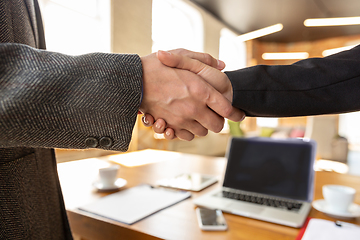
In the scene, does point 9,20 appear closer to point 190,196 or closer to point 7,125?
point 7,125

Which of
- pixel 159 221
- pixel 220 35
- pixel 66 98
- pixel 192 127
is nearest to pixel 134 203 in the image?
pixel 159 221

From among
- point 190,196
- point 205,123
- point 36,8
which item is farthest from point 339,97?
point 36,8

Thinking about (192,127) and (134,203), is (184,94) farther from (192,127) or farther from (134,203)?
(134,203)

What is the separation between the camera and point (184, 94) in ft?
1.93

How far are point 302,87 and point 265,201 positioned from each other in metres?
0.30

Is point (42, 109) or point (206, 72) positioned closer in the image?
point (42, 109)

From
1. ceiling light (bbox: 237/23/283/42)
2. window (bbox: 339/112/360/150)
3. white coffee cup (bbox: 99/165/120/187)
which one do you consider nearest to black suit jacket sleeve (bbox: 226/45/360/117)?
white coffee cup (bbox: 99/165/120/187)

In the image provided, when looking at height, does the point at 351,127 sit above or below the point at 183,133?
below

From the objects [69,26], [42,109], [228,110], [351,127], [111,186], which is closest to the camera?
[42,109]

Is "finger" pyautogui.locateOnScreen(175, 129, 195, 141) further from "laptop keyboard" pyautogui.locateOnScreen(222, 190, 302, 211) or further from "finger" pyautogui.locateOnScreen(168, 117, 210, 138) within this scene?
"laptop keyboard" pyautogui.locateOnScreen(222, 190, 302, 211)

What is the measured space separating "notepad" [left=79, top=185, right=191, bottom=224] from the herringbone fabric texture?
0.11m

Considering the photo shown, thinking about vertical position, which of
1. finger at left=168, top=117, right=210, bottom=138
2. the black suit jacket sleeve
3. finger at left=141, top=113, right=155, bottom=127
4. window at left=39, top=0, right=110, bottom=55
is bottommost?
finger at left=168, top=117, right=210, bottom=138

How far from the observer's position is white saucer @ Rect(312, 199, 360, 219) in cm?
56

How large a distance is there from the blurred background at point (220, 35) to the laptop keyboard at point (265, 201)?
18.0 inches
